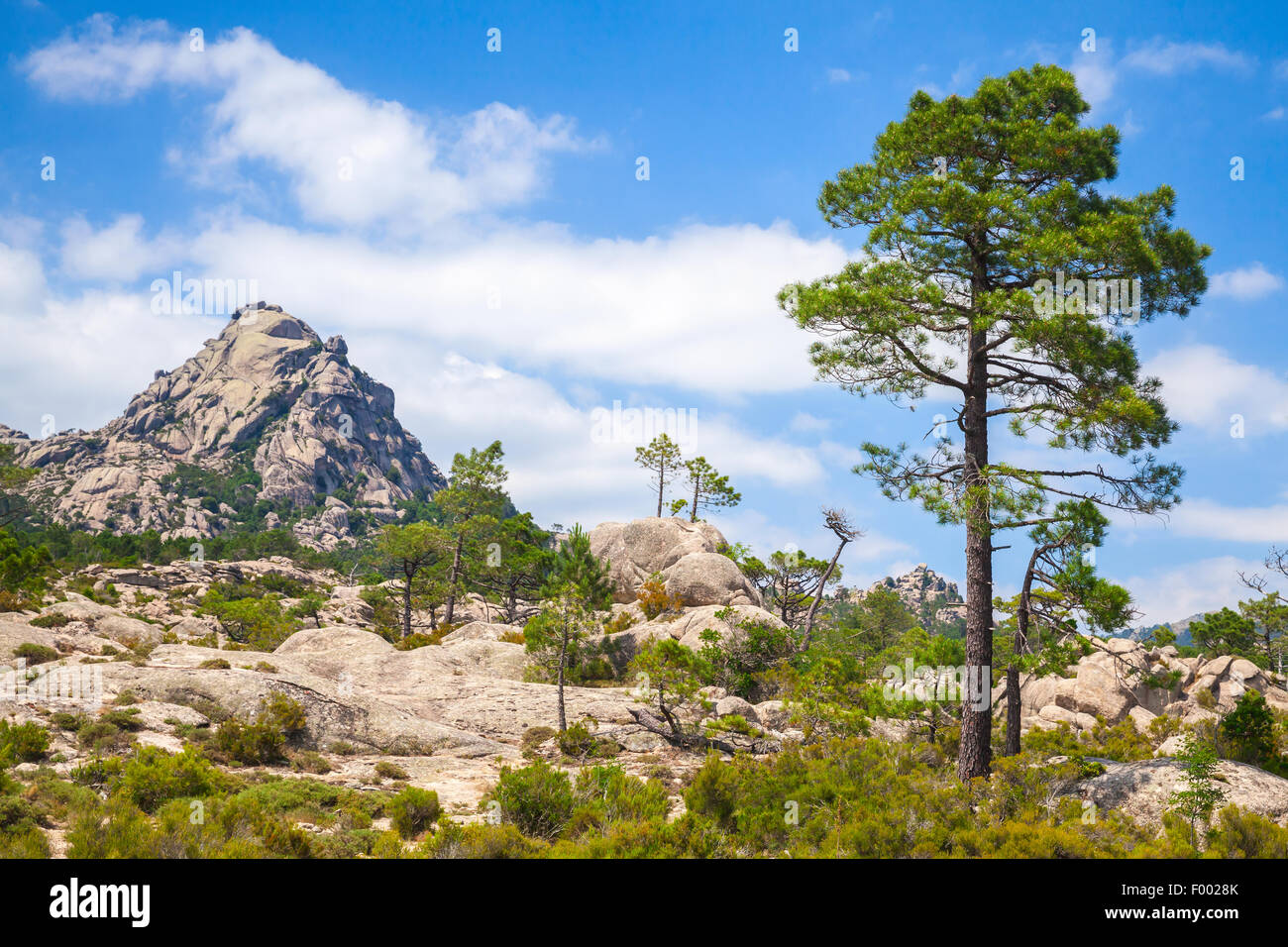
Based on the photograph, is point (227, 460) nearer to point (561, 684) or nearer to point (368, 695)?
point (368, 695)

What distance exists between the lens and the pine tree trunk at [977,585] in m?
12.0

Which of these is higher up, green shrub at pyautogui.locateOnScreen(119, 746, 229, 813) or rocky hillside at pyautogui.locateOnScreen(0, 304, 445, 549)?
rocky hillside at pyautogui.locateOnScreen(0, 304, 445, 549)

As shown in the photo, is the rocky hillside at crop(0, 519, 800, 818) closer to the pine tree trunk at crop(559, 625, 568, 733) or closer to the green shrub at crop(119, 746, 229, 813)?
the pine tree trunk at crop(559, 625, 568, 733)

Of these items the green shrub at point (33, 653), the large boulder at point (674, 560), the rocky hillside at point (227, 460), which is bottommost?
the green shrub at point (33, 653)

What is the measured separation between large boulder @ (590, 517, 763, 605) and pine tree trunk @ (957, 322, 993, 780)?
23.2m

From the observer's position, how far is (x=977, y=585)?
492 inches

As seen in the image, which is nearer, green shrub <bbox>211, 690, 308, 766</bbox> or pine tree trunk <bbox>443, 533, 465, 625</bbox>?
green shrub <bbox>211, 690, 308, 766</bbox>

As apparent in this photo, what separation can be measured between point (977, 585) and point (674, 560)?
100ft

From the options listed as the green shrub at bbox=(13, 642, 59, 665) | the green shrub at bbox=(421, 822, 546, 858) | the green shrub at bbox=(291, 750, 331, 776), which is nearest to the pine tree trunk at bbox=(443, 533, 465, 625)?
the green shrub at bbox=(13, 642, 59, 665)

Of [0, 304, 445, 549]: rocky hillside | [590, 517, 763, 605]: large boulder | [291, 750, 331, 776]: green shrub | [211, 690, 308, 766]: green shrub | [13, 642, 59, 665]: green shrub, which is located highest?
[0, 304, 445, 549]: rocky hillside

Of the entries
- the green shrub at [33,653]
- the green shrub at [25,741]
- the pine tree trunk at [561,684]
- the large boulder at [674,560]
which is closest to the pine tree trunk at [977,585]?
the pine tree trunk at [561,684]

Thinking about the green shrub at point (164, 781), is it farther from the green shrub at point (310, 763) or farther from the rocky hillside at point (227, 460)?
the rocky hillside at point (227, 460)

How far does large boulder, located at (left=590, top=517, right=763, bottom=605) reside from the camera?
1455 inches

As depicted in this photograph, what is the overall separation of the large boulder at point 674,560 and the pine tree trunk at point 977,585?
2325 centimetres
